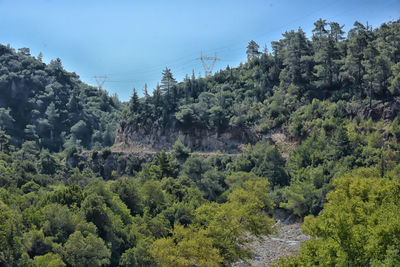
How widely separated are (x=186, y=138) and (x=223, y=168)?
43.7ft

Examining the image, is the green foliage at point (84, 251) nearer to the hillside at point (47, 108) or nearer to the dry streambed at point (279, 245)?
the dry streambed at point (279, 245)

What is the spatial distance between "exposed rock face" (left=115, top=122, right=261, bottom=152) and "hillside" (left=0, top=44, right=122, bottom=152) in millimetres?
25454

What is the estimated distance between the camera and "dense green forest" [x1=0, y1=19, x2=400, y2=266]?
30453 mm

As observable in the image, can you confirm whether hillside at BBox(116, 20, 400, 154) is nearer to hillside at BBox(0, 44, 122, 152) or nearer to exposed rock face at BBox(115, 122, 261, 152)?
exposed rock face at BBox(115, 122, 261, 152)

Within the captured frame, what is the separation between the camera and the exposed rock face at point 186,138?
7819 centimetres

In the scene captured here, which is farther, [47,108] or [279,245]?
[47,108]

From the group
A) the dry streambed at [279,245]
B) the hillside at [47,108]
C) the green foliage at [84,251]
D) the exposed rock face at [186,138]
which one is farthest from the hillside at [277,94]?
the green foliage at [84,251]

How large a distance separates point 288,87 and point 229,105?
542 inches

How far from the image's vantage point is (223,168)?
73125 millimetres

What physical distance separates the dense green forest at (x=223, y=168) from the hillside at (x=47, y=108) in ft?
1.48

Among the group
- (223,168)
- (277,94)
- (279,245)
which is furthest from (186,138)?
(279,245)

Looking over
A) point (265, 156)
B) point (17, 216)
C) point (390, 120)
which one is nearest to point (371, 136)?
point (390, 120)

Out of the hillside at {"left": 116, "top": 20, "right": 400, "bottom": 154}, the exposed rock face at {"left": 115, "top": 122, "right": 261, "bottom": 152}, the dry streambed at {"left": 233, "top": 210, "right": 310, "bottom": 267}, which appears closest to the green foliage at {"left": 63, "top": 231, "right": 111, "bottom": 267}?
the dry streambed at {"left": 233, "top": 210, "right": 310, "bottom": 267}

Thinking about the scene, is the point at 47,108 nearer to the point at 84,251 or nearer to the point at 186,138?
the point at 186,138
